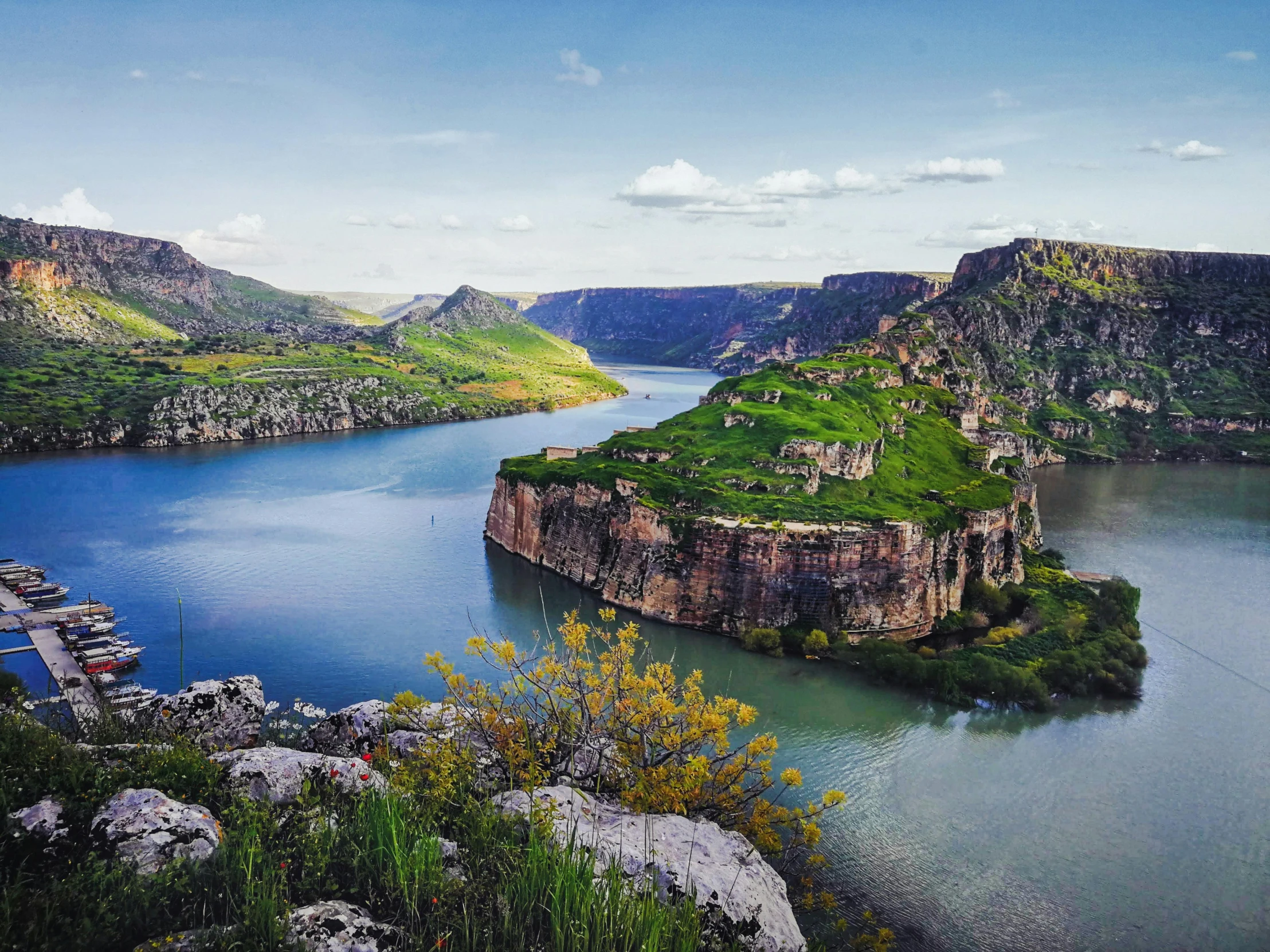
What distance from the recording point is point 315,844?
47.3 feet

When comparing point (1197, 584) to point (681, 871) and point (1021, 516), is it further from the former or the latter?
point (681, 871)

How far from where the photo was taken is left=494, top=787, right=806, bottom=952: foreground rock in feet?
52.0

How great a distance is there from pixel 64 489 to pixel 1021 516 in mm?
89969

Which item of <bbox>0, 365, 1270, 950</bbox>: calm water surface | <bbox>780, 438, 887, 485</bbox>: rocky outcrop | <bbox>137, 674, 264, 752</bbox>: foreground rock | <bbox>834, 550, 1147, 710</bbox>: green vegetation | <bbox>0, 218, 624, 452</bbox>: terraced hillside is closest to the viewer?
<bbox>137, 674, 264, 752</bbox>: foreground rock

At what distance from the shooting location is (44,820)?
13508mm

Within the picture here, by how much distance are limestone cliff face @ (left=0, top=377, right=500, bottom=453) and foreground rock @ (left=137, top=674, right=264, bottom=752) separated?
9772 cm

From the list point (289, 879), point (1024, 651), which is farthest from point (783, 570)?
point (289, 879)

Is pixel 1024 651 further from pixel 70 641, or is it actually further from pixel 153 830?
pixel 70 641

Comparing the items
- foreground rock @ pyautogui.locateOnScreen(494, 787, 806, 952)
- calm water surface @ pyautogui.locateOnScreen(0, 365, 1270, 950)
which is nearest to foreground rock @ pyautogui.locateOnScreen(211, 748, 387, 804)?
foreground rock @ pyautogui.locateOnScreen(494, 787, 806, 952)

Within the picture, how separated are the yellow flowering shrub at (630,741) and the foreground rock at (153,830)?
749cm

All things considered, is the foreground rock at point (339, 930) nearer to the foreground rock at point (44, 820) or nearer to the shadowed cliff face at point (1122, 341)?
the foreground rock at point (44, 820)

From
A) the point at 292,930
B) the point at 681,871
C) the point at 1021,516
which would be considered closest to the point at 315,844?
the point at 292,930

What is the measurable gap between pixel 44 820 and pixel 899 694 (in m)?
37.0

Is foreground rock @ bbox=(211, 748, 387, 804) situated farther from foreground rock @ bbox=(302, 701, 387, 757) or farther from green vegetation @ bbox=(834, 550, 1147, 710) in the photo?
green vegetation @ bbox=(834, 550, 1147, 710)
